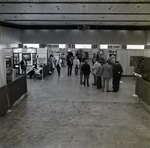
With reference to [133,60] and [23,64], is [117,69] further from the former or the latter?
[23,64]

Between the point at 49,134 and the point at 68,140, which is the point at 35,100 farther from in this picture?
the point at 68,140

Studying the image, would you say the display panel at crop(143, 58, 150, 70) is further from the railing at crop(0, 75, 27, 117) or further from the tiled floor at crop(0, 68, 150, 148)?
the railing at crop(0, 75, 27, 117)

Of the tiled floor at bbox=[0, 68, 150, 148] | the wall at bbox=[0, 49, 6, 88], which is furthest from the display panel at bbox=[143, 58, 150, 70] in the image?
the wall at bbox=[0, 49, 6, 88]

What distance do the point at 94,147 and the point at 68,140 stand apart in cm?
74

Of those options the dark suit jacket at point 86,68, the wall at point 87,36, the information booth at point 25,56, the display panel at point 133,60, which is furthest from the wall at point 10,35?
the display panel at point 133,60

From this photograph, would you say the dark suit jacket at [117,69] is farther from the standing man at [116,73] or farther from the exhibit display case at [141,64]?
the exhibit display case at [141,64]

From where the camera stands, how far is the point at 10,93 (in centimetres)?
710

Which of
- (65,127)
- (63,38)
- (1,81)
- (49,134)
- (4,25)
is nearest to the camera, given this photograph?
(49,134)

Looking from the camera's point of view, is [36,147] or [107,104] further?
[107,104]

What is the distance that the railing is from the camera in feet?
20.9

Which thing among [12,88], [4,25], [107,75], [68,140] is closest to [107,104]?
[107,75]

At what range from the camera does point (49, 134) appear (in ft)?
16.8

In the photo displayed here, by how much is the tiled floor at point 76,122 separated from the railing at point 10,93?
296mm

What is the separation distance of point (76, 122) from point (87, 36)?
731 inches
